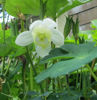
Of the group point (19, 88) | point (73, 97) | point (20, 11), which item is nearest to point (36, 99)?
point (73, 97)

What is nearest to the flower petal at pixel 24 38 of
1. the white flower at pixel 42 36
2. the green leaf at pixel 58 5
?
the white flower at pixel 42 36

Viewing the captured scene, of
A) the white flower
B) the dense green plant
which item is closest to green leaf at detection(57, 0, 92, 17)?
the dense green plant

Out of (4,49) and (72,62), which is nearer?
(72,62)

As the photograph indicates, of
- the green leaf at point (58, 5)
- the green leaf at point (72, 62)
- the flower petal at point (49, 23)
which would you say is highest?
the green leaf at point (58, 5)

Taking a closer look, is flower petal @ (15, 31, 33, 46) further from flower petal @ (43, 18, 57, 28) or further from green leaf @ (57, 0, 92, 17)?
green leaf @ (57, 0, 92, 17)

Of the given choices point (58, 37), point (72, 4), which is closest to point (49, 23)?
point (58, 37)

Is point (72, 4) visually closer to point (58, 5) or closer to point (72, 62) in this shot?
point (58, 5)

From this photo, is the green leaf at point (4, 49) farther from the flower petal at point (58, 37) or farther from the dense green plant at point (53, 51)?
the flower petal at point (58, 37)

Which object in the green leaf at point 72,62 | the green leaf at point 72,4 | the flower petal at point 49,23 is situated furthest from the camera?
the green leaf at point 72,4
